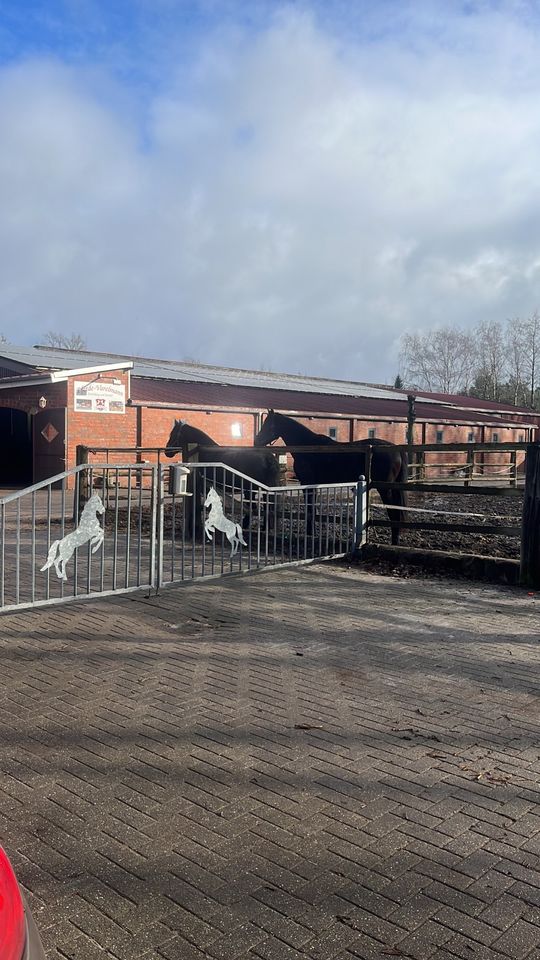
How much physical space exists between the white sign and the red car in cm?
2197

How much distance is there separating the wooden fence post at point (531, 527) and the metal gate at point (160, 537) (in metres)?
2.65

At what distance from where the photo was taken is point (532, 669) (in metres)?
5.37

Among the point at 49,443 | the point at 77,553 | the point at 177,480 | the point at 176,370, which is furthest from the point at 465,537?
the point at 176,370

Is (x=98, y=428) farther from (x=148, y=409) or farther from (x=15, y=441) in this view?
(x=15, y=441)

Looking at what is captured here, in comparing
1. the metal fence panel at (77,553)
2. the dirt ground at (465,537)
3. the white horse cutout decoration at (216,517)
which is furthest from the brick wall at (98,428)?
the white horse cutout decoration at (216,517)

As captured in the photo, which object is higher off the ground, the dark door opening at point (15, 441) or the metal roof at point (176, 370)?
the metal roof at point (176, 370)

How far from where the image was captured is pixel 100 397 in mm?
23531

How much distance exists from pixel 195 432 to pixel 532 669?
368 inches

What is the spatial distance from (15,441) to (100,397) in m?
6.86

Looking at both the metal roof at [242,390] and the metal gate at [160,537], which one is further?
the metal roof at [242,390]

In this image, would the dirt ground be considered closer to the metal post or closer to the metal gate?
the metal post

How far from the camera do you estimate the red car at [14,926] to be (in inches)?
61.2

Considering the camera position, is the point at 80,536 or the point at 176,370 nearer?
the point at 80,536

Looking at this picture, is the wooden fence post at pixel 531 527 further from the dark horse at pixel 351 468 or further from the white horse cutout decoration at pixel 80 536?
the white horse cutout decoration at pixel 80 536
